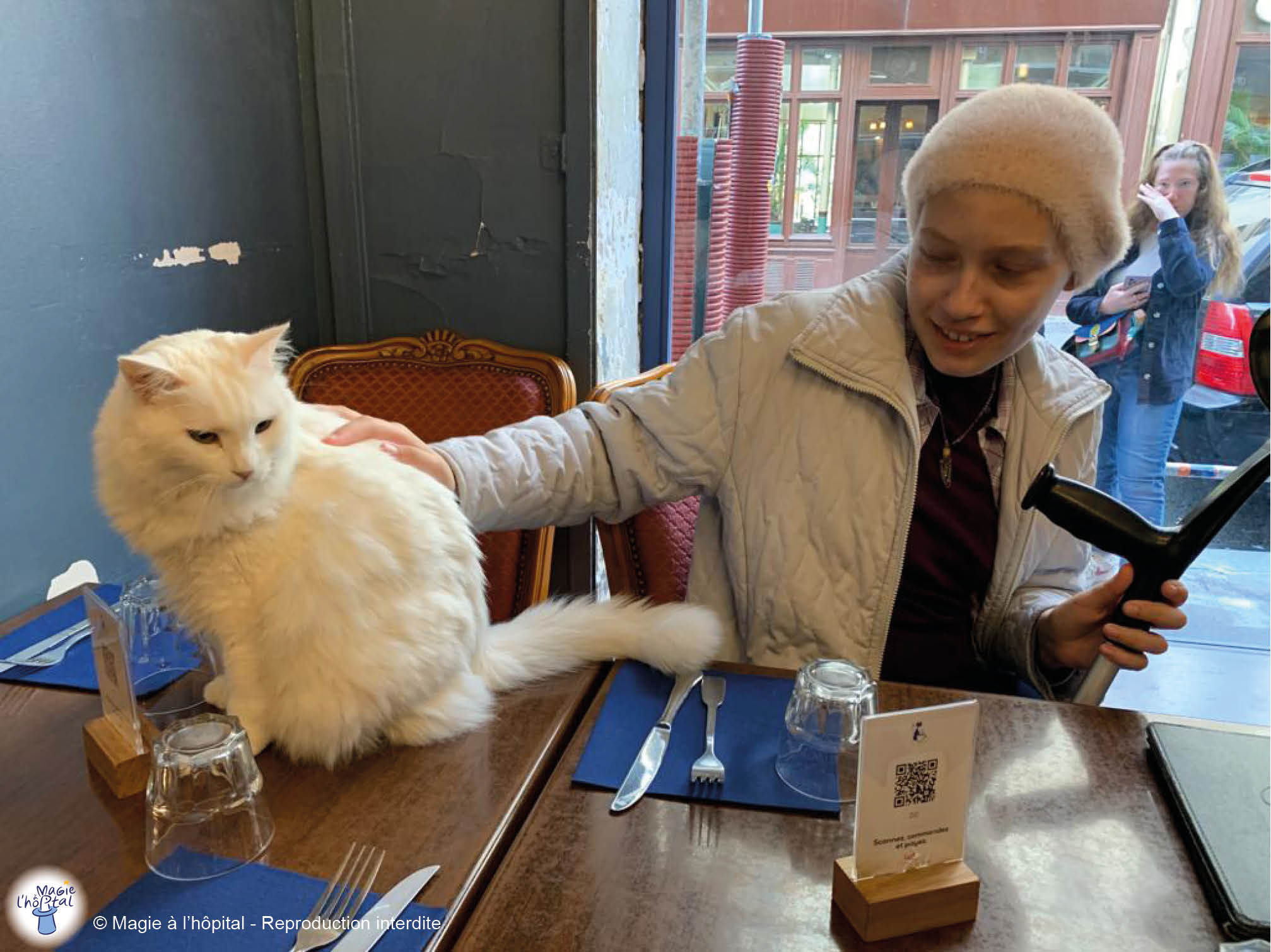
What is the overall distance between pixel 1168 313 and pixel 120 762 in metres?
2.52

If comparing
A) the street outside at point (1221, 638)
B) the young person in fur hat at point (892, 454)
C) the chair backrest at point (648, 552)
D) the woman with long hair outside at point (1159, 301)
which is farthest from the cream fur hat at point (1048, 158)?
the street outside at point (1221, 638)

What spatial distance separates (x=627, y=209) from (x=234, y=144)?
36.2 inches

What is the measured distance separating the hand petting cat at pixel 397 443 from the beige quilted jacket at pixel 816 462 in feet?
0.43

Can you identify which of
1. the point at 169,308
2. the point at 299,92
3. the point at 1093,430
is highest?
the point at 299,92

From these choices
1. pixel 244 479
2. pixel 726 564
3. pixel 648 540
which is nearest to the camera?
pixel 244 479

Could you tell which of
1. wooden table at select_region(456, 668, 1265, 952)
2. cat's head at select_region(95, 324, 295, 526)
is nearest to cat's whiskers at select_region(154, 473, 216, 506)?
cat's head at select_region(95, 324, 295, 526)

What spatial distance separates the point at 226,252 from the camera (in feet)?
5.94

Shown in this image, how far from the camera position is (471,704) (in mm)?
956

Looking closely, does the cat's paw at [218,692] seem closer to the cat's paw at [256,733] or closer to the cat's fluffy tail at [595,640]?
the cat's paw at [256,733]

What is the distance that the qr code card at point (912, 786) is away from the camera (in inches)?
26.1

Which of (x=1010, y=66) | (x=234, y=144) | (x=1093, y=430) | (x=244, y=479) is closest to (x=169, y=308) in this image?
(x=234, y=144)

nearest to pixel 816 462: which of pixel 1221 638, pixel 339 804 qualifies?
pixel 339 804

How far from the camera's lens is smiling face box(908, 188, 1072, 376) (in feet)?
3.65

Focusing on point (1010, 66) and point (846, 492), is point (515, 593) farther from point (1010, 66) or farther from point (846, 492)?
point (1010, 66)
